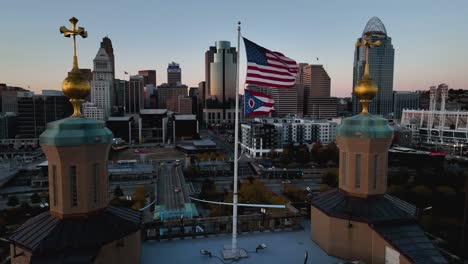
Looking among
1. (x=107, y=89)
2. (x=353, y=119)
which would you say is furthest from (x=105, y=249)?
(x=107, y=89)

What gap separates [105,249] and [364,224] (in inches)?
272

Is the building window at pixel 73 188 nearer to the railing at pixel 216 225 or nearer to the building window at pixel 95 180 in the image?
the building window at pixel 95 180

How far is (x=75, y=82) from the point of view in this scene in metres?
8.73

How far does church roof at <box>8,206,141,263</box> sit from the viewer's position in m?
7.34

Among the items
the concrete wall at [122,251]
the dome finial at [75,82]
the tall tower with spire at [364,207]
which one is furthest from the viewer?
the tall tower with spire at [364,207]

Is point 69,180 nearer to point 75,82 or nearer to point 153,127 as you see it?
point 75,82

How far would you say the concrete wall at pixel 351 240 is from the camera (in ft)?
30.2

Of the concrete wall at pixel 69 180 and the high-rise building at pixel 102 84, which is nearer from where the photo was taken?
the concrete wall at pixel 69 180

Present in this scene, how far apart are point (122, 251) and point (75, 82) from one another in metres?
4.54

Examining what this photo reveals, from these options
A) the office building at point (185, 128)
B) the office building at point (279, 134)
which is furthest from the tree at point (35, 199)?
the office building at point (185, 128)

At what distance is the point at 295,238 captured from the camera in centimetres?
1115

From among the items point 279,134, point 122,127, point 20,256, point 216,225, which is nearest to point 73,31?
point 20,256

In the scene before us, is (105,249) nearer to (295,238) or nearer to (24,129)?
(295,238)

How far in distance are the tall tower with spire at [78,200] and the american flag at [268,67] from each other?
192 inches
